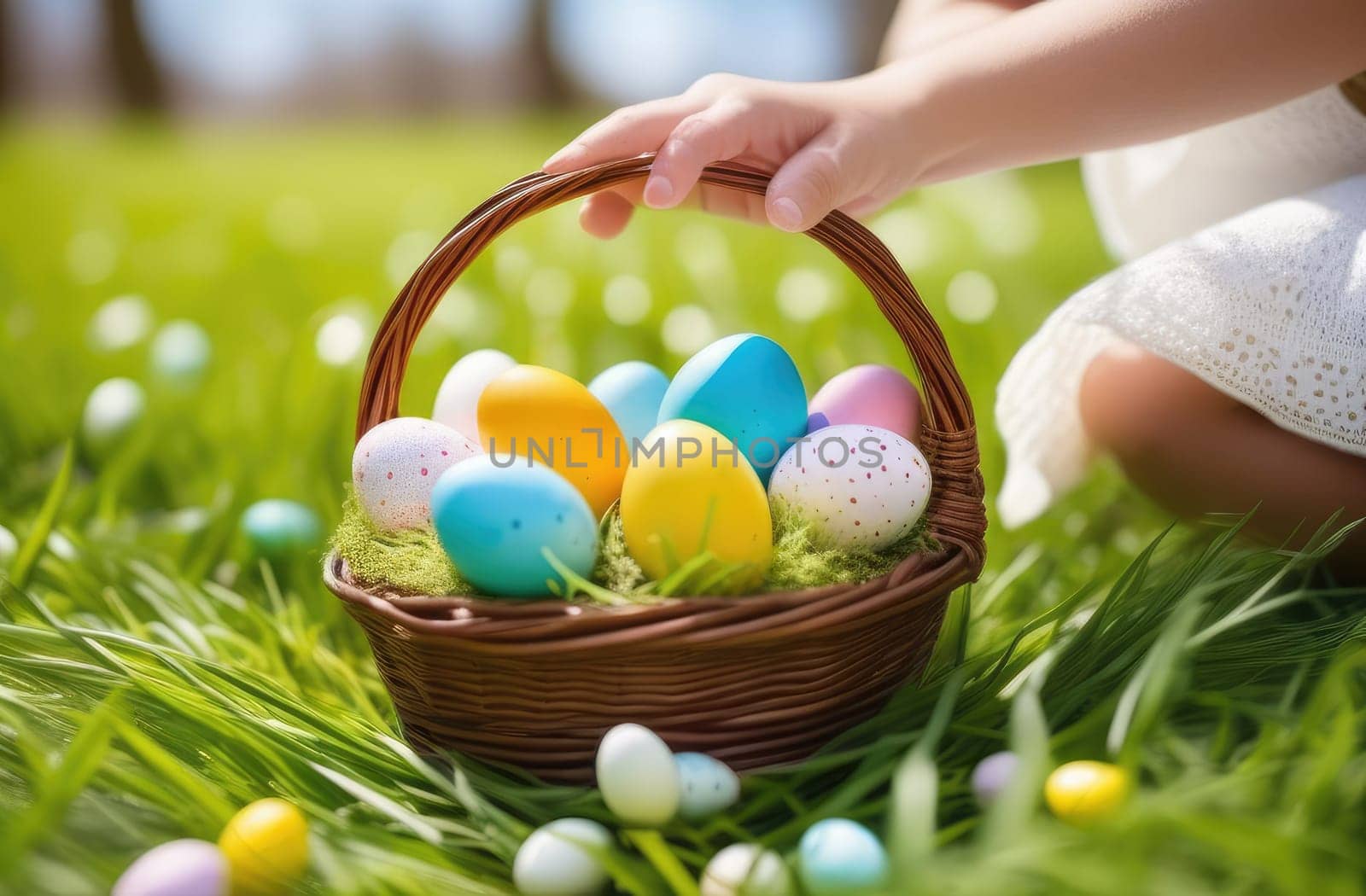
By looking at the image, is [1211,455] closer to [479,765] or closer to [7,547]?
[479,765]

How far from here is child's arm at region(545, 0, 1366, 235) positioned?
3.05 feet

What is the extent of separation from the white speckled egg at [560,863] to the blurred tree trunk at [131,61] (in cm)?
840

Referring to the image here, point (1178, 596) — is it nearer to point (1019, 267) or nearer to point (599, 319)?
point (599, 319)

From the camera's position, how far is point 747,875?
695mm

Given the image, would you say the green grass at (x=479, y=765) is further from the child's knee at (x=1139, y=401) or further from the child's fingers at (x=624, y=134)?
the child's fingers at (x=624, y=134)

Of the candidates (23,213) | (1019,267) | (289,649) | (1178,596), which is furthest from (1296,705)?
(23,213)

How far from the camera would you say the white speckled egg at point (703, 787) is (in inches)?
30.7

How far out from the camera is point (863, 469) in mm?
894

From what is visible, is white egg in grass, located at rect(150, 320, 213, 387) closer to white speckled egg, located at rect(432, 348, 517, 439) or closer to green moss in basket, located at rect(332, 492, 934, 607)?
white speckled egg, located at rect(432, 348, 517, 439)

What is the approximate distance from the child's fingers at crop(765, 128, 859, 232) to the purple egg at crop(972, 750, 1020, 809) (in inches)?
16.8

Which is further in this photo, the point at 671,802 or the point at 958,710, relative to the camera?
the point at 958,710

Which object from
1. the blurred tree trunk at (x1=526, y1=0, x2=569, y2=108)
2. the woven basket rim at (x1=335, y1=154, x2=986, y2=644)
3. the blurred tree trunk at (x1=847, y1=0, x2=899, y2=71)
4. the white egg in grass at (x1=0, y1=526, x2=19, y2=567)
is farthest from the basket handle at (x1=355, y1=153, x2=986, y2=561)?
the blurred tree trunk at (x1=526, y1=0, x2=569, y2=108)

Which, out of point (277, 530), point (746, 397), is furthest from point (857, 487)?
point (277, 530)

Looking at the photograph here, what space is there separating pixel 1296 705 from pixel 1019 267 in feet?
5.89
